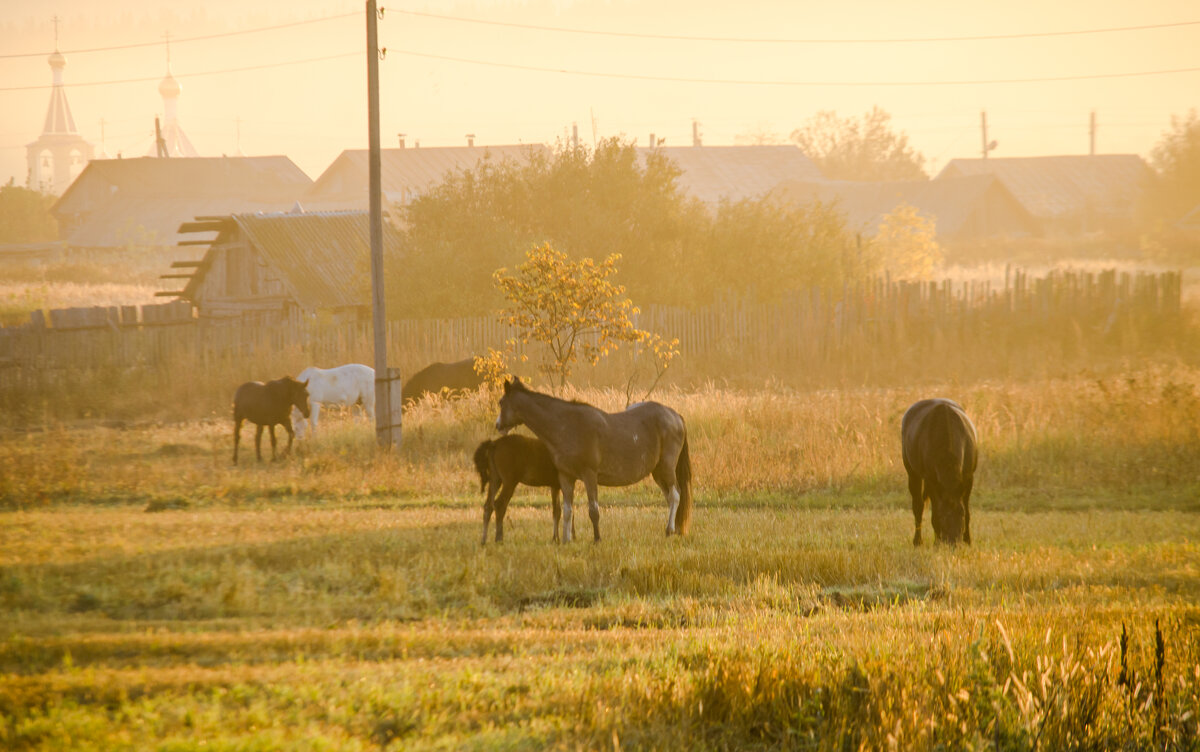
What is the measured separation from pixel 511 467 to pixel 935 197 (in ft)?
256

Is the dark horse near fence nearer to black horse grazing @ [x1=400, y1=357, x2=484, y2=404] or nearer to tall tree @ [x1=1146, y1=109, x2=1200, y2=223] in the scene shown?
black horse grazing @ [x1=400, y1=357, x2=484, y2=404]

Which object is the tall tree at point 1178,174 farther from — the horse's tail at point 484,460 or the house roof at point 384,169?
the horse's tail at point 484,460

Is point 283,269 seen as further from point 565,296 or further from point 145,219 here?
point 145,219

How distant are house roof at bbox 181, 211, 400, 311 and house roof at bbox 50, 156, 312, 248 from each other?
126 feet

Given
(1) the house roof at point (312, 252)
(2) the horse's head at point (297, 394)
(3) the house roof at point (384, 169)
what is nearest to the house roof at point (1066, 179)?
(3) the house roof at point (384, 169)

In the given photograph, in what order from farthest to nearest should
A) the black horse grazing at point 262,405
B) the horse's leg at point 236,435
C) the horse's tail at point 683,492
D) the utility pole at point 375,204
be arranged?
the utility pole at point 375,204 → the black horse grazing at point 262,405 → the horse's leg at point 236,435 → the horse's tail at point 683,492

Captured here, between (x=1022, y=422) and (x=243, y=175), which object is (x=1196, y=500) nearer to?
(x=1022, y=422)

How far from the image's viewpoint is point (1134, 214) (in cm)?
8200

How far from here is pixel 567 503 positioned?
12273 mm

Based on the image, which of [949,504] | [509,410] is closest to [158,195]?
[509,410]

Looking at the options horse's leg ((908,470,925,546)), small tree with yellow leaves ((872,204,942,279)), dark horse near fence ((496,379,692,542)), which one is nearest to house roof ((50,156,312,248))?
small tree with yellow leaves ((872,204,942,279))

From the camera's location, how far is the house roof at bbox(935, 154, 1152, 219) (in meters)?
83.7

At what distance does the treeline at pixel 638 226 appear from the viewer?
36.2 metres

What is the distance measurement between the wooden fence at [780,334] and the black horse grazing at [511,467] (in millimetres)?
16596
